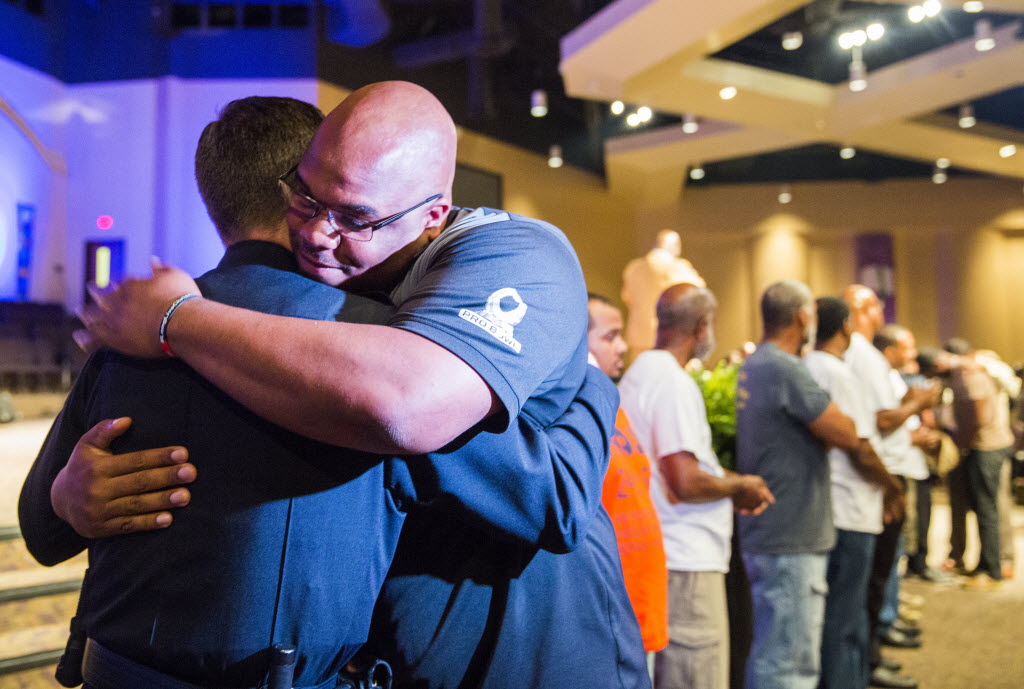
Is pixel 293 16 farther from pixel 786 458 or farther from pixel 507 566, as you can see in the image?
pixel 507 566

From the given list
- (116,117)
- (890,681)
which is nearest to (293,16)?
(116,117)

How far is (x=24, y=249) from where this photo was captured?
1118 centimetres

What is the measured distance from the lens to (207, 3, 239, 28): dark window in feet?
34.9

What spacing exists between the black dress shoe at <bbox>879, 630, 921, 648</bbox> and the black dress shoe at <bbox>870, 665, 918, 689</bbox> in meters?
0.60

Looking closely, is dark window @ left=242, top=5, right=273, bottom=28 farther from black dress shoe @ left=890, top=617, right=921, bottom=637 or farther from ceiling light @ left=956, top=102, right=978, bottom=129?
black dress shoe @ left=890, top=617, right=921, bottom=637

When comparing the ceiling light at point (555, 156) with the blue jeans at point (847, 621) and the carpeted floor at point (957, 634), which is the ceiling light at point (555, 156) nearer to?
the carpeted floor at point (957, 634)

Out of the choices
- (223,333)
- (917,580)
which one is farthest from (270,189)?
(917,580)

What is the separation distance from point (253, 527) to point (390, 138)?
0.45 meters

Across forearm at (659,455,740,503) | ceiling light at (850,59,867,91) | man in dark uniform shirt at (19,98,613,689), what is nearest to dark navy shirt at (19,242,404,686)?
man in dark uniform shirt at (19,98,613,689)

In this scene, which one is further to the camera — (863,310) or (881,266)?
(881,266)

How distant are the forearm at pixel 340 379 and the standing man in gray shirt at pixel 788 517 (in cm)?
235

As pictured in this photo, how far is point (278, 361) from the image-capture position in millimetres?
771

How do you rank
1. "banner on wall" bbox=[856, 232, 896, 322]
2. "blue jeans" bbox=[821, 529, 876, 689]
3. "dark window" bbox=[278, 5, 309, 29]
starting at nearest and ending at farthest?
"blue jeans" bbox=[821, 529, 876, 689] → "dark window" bbox=[278, 5, 309, 29] → "banner on wall" bbox=[856, 232, 896, 322]

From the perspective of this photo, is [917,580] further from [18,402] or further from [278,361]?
[18,402]
